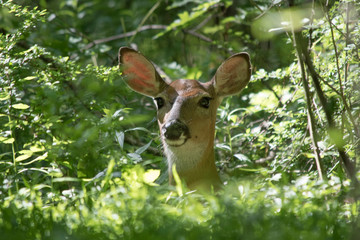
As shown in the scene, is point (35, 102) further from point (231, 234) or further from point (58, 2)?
point (58, 2)

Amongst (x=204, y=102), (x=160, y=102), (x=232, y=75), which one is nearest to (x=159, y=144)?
(x=160, y=102)

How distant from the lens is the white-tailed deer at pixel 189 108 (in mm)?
3924

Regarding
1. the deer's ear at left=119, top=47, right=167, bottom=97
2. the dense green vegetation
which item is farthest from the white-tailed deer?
the dense green vegetation

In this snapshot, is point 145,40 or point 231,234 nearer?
point 231,234

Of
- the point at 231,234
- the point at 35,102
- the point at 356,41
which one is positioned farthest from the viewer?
the point at 356,41

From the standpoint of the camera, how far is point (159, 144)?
4.27 meters

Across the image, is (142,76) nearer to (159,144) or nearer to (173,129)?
(159,144)

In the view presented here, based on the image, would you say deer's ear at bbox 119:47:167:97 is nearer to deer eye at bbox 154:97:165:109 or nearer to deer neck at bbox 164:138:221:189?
deer eye at bbox 154:97:165:109

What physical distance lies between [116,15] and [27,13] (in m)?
3.55

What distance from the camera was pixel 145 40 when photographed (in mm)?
6777

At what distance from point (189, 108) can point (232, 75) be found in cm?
55

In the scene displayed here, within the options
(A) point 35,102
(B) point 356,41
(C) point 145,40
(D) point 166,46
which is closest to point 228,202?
(A) point 35,102

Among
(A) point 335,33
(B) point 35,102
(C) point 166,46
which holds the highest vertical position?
(A) point 335,33

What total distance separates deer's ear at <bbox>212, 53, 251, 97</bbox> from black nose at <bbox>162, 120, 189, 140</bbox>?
27.1 inches
